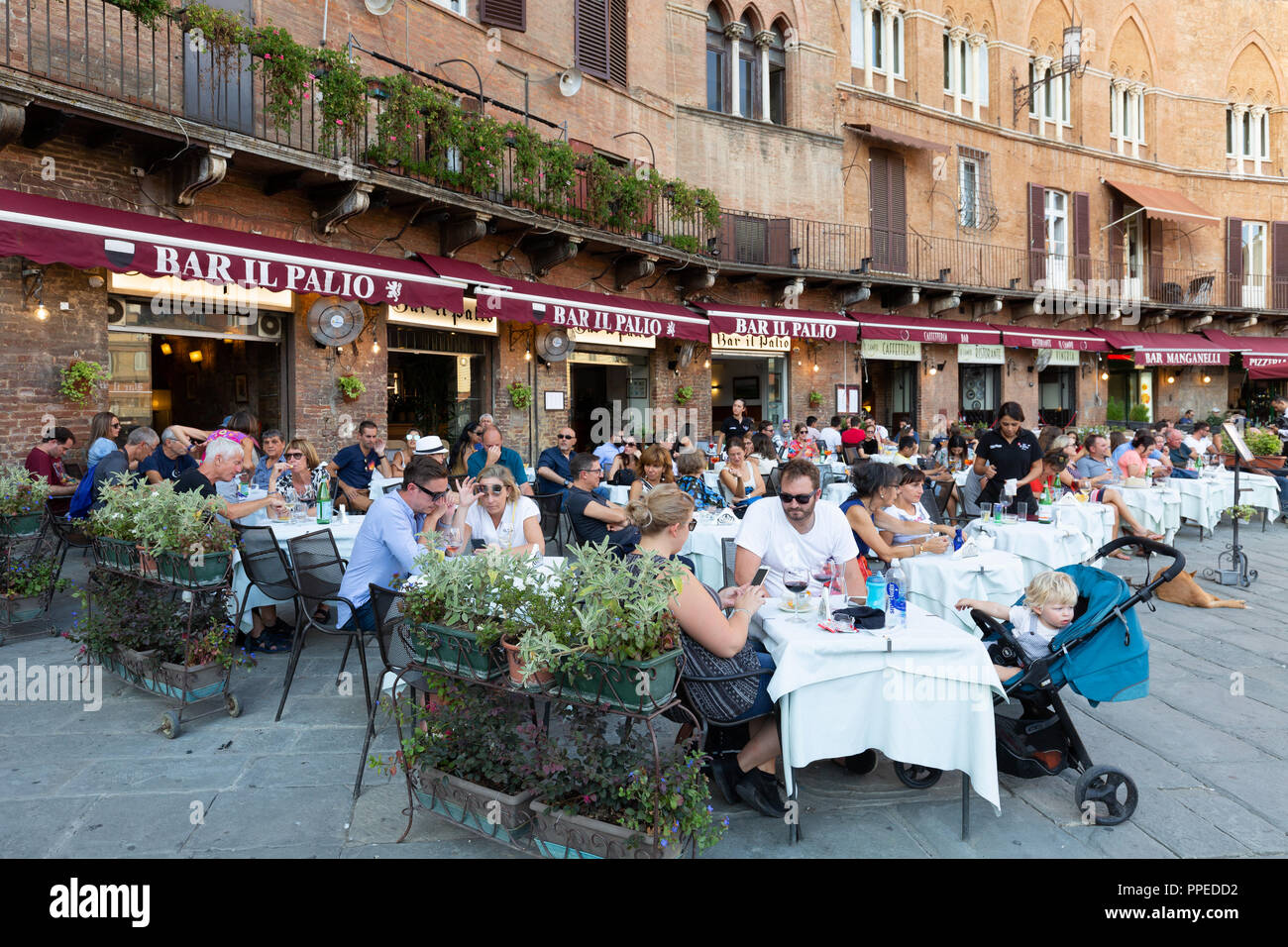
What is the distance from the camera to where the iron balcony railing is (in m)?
8.06

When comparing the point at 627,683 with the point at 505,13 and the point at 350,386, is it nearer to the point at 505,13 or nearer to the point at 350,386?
the point at 350,386

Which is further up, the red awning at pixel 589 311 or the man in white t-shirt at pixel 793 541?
the red awning at pixel 589 311

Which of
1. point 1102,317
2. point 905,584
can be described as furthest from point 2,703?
point 1102,317

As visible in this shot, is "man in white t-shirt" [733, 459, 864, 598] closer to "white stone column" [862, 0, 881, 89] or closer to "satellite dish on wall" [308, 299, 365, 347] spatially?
"satellite dish on wall" [308, 299, 365, 347]

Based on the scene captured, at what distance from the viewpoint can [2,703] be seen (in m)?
4.78

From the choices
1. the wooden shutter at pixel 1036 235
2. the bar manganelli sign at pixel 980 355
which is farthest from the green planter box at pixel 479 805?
the wooden shutter at pixel 1036 235

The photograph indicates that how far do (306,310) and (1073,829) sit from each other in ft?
32.2

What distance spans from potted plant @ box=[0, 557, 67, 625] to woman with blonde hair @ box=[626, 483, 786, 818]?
17.0ft

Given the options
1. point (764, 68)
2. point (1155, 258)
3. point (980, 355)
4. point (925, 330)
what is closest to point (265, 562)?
point (764, 68)

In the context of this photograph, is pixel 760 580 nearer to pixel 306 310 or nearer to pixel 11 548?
pixel 11 548

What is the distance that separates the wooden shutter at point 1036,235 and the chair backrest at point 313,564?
21838 millimetres

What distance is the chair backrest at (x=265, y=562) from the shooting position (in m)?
5.04

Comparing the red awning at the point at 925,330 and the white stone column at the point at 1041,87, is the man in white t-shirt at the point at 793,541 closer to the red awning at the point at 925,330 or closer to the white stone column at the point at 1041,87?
the red awning at the point at 925,330
